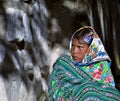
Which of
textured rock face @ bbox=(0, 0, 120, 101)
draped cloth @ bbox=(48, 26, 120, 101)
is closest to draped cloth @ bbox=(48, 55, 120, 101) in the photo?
draped cloth @ bbox=(48, 26, 120, 101)

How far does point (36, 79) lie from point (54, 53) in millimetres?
304

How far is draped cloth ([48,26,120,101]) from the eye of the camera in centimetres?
219

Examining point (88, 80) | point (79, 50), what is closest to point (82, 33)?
point (79, 50)

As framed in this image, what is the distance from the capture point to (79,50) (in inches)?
90.0

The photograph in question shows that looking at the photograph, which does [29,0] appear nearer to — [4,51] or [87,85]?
[4,51]

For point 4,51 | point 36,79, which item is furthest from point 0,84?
point 36,79

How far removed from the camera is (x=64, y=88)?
2.26 meters

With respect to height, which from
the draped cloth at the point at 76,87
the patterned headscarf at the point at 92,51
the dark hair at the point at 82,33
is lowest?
the draped cloth at the point at 76,87

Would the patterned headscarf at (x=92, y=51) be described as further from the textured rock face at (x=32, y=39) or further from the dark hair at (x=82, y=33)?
the textured rock face at (x=32, y=39)

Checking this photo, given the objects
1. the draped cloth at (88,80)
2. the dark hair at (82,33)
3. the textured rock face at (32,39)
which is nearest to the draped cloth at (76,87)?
the draped cloth at (88,80)

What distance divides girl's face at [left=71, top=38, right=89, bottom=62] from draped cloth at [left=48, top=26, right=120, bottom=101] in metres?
0.02

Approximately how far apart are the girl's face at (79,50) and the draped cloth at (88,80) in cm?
2

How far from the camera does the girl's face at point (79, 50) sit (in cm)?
228

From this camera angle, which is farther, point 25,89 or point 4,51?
point 25,89
